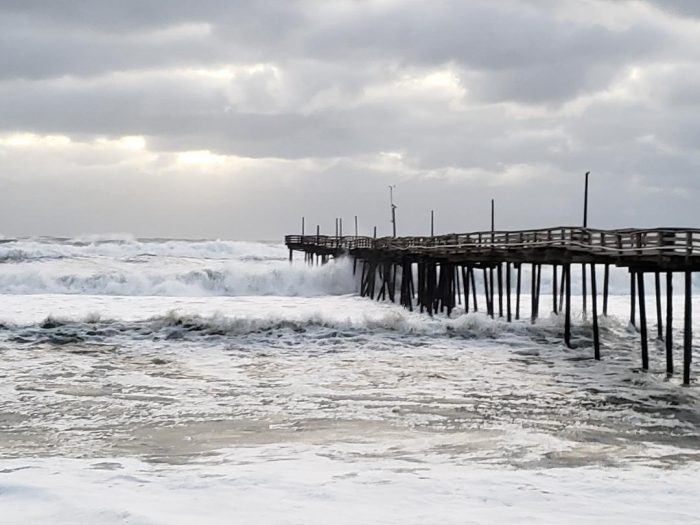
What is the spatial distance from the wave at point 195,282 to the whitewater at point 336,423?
2450cm

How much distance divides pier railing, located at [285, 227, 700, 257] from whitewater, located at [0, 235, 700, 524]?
3.19 m

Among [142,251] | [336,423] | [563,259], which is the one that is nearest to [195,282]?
[563,259]

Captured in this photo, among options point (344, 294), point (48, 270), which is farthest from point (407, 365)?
point (48, 270)

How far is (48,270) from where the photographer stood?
68.1 metres

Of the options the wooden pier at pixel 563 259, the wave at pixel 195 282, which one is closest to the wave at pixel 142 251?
the wave at pixel 195 282

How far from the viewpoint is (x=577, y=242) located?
26.0 meters

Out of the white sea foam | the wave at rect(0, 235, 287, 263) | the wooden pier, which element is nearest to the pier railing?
the wooden pier

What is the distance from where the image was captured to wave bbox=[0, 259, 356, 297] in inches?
2370

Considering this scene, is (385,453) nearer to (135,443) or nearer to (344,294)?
(135,443)

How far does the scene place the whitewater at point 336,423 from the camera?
8.24 meters

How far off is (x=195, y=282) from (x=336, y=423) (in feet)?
164

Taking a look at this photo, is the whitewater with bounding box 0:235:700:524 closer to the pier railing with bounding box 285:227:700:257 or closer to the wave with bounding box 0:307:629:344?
the wave with bounding box 0:307:629:344

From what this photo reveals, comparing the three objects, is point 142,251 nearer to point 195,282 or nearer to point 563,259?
point 195,282

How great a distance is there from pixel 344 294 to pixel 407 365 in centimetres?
3542
